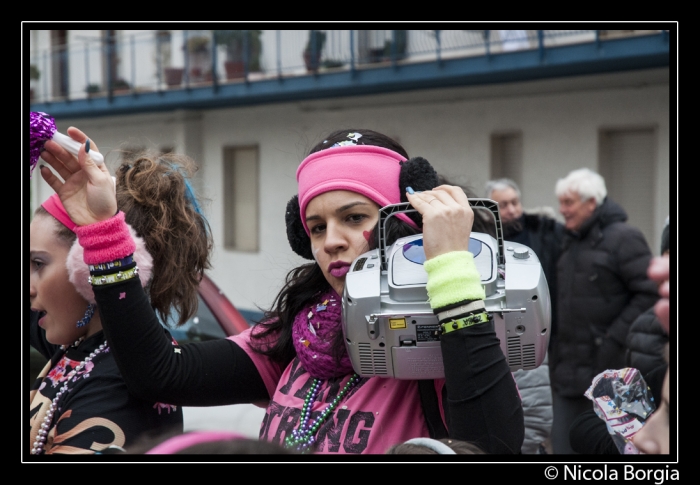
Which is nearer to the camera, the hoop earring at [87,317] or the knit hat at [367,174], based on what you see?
the knit hat at [367,174]

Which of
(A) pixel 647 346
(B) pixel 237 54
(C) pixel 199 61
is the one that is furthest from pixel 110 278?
(C) pixel 199 61

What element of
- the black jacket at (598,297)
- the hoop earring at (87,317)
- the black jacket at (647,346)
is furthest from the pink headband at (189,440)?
the black jacket at (598,297)

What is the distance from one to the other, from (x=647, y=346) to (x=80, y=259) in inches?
55.8

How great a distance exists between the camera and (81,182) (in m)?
1.79

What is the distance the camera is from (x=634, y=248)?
4.99m

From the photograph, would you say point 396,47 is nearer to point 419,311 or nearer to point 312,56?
point 312,56

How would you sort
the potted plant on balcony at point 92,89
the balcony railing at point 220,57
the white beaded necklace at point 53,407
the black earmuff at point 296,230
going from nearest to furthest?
the white beaded necklace at point 53,407 < the black earmuff at point 296,230 < the balcony railing at point 220,57 < the potted plant on balcony at point 92,89

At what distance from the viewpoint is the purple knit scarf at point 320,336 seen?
1.75m

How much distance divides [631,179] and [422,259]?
7.70 m

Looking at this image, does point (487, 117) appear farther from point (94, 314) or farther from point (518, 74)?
point (94, 314)

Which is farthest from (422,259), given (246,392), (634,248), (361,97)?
(361,97)

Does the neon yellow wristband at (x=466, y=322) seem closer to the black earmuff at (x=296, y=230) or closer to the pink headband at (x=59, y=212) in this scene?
the black earmuff at (x=296, y=230)

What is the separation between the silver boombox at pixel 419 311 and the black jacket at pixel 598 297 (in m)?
3.63

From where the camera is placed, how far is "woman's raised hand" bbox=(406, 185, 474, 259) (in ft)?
4.85
